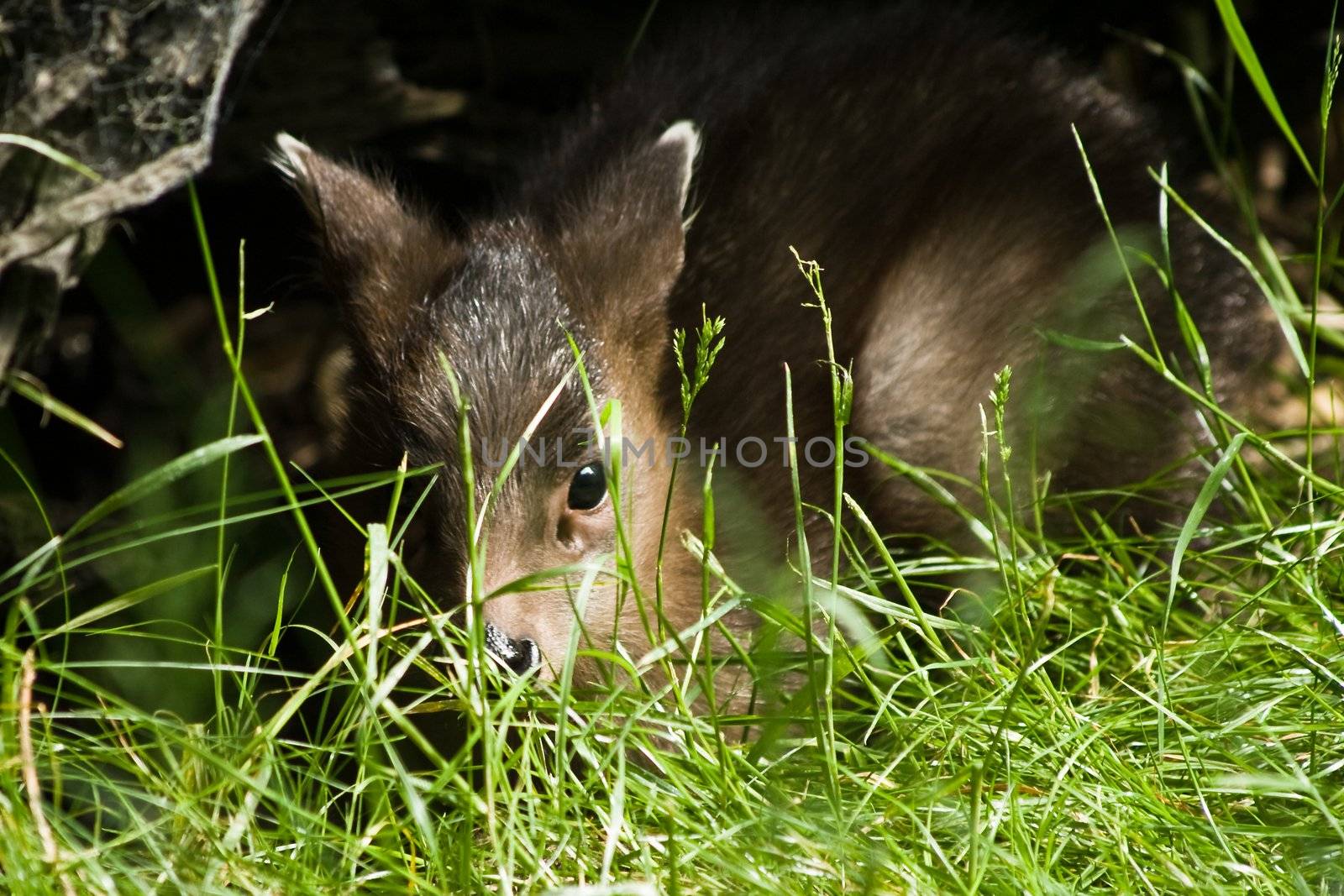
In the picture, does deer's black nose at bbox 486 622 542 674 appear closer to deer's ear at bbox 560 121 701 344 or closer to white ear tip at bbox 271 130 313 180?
deer's ear at bbox 560 121 701 344

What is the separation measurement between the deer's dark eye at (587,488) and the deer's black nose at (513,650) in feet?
1.72

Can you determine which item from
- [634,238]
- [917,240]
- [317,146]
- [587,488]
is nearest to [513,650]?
[587,488]

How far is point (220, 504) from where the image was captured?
2695 millimetres

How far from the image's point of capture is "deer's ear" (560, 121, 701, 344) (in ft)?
11.6

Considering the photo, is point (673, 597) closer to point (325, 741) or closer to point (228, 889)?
point (325, 741)

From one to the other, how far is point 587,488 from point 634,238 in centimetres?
67

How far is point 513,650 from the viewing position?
2.92 metres

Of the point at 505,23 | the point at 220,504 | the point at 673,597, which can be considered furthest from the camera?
the point at 505,23

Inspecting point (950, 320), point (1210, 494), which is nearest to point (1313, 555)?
point (1210, 494)

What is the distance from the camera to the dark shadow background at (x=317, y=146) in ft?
15.3

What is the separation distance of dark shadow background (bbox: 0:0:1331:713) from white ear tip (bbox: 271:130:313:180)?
804 millimetres

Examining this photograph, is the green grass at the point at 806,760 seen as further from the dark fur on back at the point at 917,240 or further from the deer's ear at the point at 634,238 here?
the dark fur on back at the point at 917,240

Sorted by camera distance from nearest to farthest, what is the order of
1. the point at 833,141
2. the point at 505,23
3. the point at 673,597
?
the point at 673,597
the point at 833,141
the point at 505,23

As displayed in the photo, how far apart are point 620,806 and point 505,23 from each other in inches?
143
